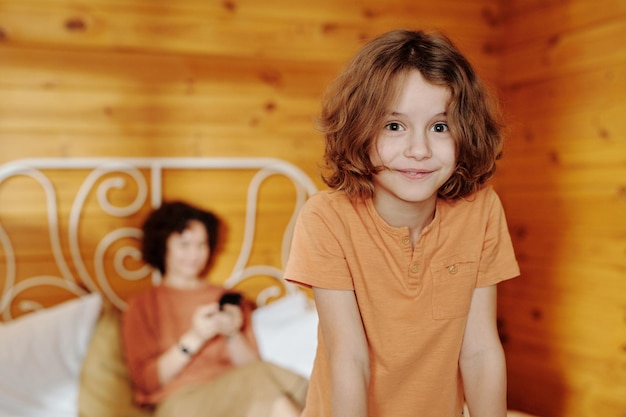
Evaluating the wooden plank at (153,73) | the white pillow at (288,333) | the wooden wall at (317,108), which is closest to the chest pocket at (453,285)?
the white pillow at (288,333)

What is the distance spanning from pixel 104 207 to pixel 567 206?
172 centimetres

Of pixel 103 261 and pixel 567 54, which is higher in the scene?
pixel 567 54

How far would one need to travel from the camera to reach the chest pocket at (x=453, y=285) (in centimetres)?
113

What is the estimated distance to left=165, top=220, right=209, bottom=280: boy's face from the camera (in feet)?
8.16

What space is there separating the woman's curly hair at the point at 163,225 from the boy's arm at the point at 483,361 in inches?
59.9

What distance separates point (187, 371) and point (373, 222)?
1336 millimetres

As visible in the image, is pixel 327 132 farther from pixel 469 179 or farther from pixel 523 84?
pixel 523 84

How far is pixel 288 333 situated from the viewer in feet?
7.96

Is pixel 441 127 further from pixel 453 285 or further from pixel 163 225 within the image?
pixel 163 225

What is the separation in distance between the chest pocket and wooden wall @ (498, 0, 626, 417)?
1427 millimetres

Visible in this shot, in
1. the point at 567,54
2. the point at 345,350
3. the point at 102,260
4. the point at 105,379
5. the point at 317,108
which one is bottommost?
the point at 105,379

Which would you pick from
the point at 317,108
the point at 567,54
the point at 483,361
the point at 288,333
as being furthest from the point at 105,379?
the point at 567,54

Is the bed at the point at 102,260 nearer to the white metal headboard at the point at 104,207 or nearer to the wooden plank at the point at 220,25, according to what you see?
the white metal headboard at the point at 104,207

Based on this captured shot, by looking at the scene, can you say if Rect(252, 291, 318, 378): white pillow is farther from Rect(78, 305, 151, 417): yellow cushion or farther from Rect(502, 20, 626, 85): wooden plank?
Rect(502, 20, 626, 85): wooden plank
